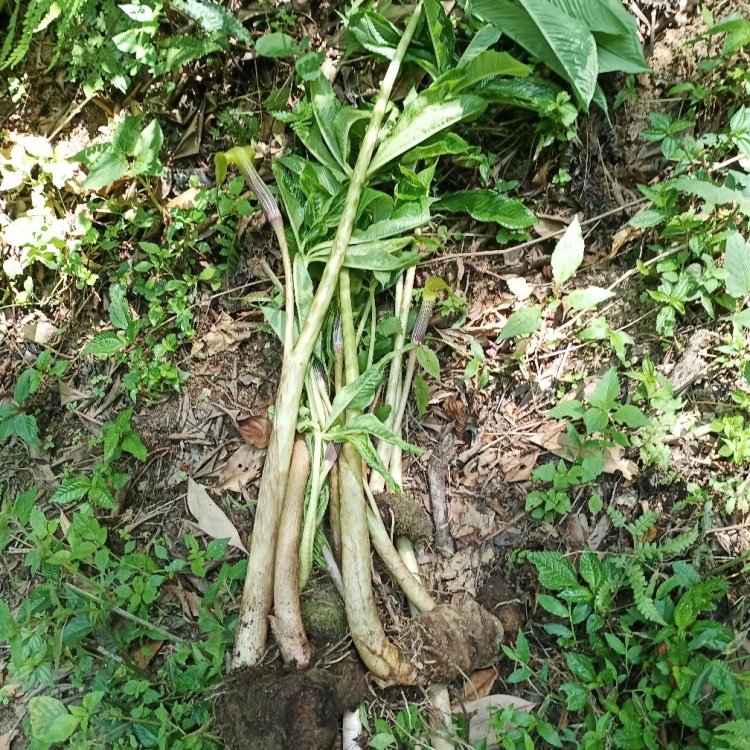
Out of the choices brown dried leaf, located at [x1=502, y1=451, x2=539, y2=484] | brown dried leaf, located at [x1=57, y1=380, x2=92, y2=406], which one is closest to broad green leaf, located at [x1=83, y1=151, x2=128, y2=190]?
brown dried leaf, located at [x1=57, y1=380, x2=92, y2=406]

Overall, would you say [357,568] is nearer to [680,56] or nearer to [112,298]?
[112,298]

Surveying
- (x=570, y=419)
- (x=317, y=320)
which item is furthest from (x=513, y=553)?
(x=317, y=320)

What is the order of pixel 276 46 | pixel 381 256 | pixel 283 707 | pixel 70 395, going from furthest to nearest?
1. pixel 70 395
2. pixel 276 46
3. pixel 381 256
4. pixel 283 707

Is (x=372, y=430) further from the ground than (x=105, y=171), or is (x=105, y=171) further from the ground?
(x=105, y=171)

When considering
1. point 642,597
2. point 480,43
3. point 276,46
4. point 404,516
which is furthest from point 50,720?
point 480,43

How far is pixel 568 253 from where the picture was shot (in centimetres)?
180

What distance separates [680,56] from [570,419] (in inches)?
48.5

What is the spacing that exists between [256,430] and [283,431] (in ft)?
0.82

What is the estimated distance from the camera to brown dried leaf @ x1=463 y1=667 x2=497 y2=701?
1.70 metres

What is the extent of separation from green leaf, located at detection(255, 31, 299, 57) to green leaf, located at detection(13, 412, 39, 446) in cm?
147

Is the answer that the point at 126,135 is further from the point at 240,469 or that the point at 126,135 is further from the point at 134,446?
the point at 240,469

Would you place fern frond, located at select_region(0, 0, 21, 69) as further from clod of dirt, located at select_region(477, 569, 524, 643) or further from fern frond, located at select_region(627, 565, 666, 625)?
fern frond, located at select_region(627, 565, 666, 625)

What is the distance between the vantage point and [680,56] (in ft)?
6.14

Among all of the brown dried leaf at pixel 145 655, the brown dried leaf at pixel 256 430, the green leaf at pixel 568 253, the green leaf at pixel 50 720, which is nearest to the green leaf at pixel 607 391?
the green leaf at pixel 568 253
